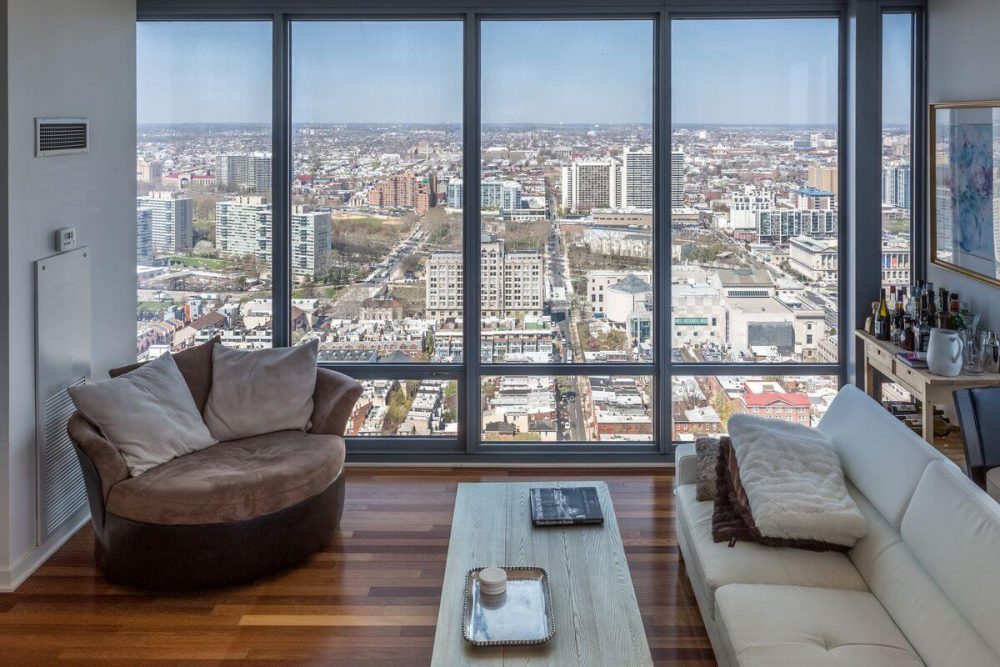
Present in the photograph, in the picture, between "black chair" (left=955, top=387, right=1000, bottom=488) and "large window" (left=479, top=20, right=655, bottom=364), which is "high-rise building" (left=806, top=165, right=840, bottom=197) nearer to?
"large window" (left=479, top=20, right=655, bottom=364)

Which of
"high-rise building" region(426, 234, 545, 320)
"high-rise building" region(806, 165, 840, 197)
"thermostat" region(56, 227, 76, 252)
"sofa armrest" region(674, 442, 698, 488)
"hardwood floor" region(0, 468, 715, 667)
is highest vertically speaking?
"high-rise building" region(806, 165, 840, 197)

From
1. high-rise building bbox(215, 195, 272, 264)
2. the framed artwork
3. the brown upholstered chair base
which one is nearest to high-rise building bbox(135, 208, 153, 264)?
high-rise building bbox(215, 195, 272, 264)

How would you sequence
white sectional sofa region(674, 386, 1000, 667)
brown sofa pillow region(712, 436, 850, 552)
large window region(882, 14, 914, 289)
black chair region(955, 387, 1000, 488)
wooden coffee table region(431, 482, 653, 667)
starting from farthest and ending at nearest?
large window region(882, 14, 914, 289)
black chair region(955, 387, 1000, 488)
brown sofa pillow region(712, 436, 850, 552)
wooden coffee table region(431, 482, 653, 667)
white sectional sofa region(674, 386, 1000, 667)

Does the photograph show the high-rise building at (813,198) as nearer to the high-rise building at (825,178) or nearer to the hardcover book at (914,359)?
the high-rise building at (825,178)

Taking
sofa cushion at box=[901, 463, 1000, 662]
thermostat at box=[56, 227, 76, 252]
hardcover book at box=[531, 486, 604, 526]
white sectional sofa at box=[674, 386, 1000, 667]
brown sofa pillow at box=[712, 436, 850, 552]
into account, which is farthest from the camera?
thermostat at box=[56, 227, 76, 252]

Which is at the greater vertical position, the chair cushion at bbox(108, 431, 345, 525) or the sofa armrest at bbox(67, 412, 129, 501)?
the sofa armrest at bbox(67, 412, 129, 501)

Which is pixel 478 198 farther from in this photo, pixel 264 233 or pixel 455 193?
pixel 264 233

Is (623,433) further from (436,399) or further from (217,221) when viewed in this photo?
(217,221)
